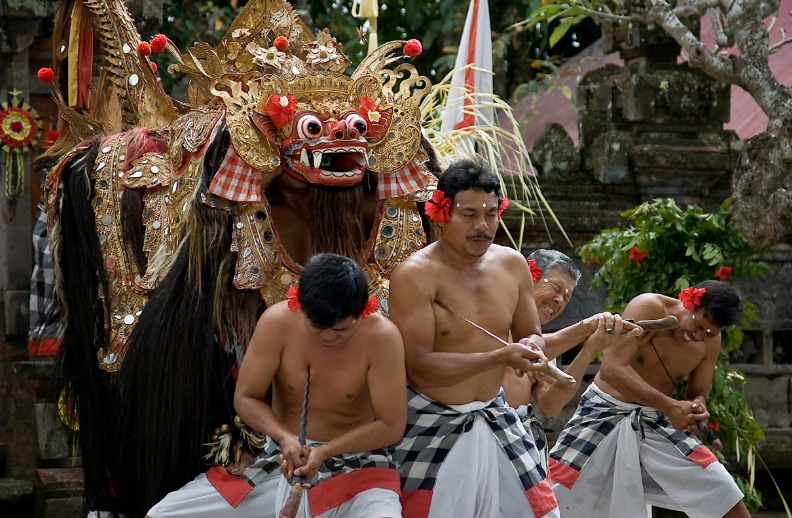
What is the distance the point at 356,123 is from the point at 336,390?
1090 mm

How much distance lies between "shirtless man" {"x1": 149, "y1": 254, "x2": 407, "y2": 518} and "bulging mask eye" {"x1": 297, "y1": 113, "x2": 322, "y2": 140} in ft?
2.42

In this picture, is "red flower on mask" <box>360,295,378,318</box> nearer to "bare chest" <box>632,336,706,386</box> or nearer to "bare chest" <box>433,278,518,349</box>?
"bare chest" <box>433,278,518,349</box>

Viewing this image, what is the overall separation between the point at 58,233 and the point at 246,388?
1862mm

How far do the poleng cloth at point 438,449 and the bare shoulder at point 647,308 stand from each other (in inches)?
55.6

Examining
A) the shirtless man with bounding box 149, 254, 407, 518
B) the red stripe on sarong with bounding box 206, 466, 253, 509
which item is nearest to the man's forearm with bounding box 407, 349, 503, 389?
the shirtless man with bounding box 149, 254, 407, 518

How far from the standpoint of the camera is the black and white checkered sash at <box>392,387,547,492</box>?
4133 millimetres

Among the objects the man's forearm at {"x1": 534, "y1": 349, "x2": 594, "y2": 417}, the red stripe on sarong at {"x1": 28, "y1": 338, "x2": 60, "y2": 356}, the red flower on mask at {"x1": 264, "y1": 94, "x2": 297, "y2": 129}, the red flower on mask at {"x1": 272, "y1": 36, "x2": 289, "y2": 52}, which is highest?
the red flower on mask at {"x1": 272, "y1": 36, "x2": 289, "y2": 52}

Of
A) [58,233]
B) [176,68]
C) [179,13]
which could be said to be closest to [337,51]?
[176,68]

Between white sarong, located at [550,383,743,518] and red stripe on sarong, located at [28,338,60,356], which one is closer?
white sarong, located at [550,383,743,518]

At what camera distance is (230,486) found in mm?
4223

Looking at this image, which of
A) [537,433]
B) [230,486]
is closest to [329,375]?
[230,486]

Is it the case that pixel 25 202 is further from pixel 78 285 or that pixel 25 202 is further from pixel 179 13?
pixel 179 13

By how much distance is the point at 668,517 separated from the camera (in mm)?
6617

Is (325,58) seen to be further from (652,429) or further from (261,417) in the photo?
(652,429)
